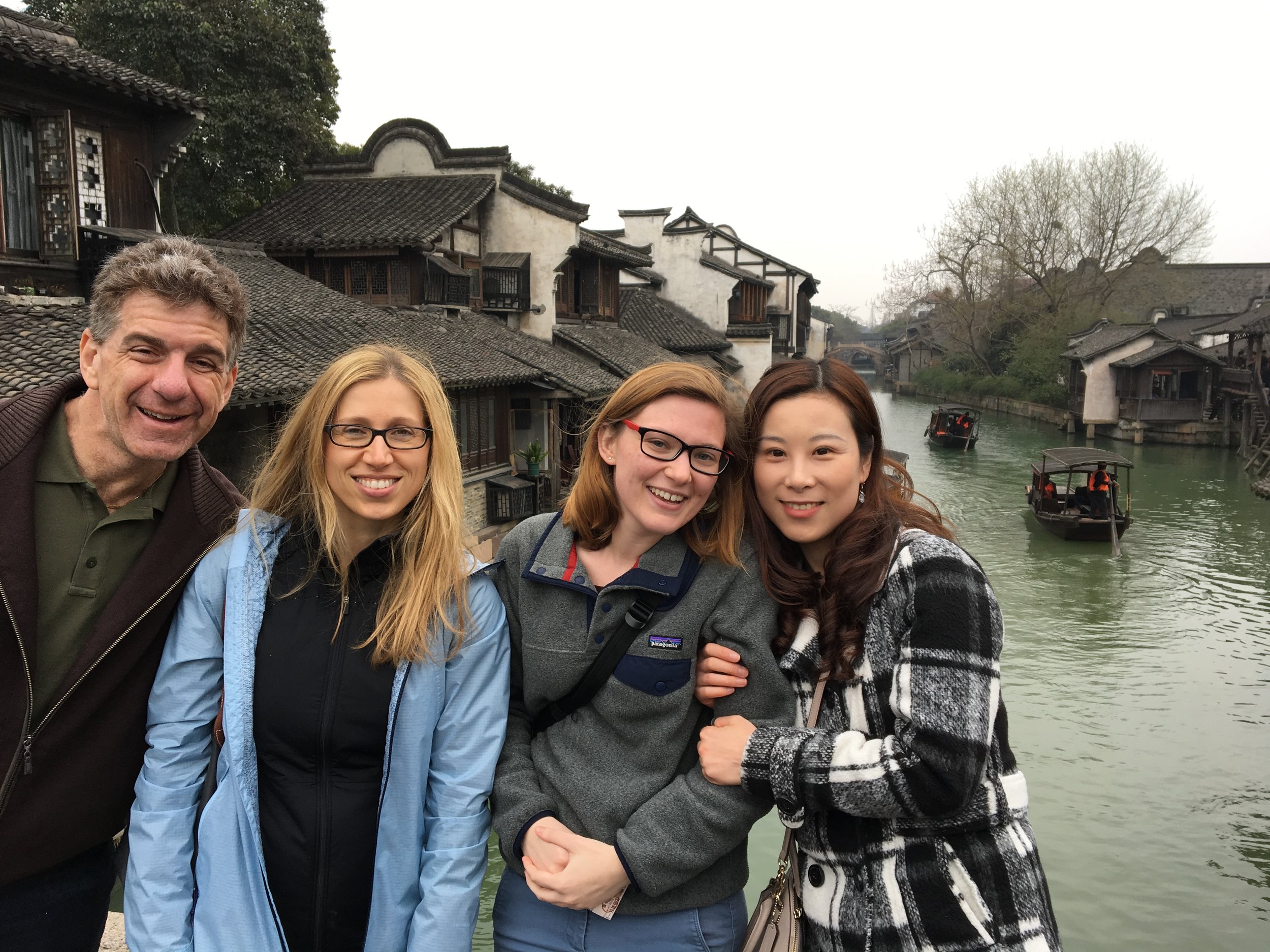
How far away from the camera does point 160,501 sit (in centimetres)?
211

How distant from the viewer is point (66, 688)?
6.37 ft

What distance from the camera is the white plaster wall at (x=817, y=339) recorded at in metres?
34.5

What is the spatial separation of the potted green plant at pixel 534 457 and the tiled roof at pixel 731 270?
47.3 ft

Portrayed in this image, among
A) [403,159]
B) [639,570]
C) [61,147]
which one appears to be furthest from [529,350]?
[639,570]

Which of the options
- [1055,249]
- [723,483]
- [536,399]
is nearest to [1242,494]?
[536,399]

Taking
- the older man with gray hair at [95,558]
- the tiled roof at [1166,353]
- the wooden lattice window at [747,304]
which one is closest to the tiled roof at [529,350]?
the wooden lattice window at [747,304]

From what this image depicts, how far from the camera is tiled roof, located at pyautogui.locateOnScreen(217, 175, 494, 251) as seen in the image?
577 inches

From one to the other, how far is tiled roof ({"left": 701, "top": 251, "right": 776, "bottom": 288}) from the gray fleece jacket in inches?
1023

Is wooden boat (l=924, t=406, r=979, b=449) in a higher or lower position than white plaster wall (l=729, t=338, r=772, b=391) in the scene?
lower

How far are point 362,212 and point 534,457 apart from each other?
573 centimetres

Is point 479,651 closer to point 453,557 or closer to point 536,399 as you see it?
point 453,557

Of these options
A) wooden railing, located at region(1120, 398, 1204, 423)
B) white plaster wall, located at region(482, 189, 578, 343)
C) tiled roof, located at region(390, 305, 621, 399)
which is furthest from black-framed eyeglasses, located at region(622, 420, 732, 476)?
wooden railing, located at region(1120, 398, 1204, 423)

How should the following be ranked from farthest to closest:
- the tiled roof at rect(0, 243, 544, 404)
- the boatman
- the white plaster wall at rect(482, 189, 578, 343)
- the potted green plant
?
1. the boatman
2. the white plaster wall at rect(482, 189, 578, 343)
3. the potted green plant
4. the tiled roof at rect(0, 243, 544, 404)

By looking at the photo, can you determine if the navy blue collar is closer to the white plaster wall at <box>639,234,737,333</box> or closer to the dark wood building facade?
the dark wood building facade
